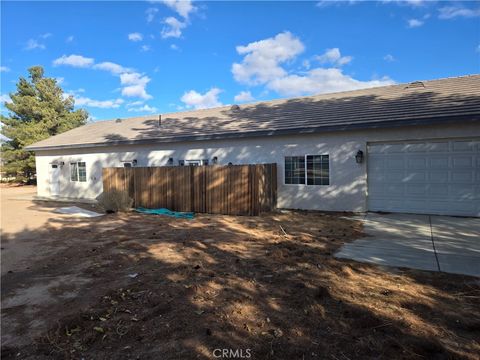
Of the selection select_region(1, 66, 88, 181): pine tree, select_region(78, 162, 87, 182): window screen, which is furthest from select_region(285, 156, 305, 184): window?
select_region(1, 66, 88, 181): pine tree

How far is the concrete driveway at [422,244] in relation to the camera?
5418mm

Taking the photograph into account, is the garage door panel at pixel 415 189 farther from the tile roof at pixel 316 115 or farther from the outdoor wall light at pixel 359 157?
the tile roof at pixel 316 115

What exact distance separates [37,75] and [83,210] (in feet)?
74.0

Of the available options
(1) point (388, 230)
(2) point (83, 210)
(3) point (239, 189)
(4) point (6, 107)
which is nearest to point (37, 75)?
(4) point (6, 107)

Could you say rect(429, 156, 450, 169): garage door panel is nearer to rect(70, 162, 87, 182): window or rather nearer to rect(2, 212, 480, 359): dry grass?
rect(2, 212, 480, 359): dry grass

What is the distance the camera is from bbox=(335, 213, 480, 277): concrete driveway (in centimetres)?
542

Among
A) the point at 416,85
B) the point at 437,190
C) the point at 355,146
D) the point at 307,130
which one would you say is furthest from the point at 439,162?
the point at 416,85

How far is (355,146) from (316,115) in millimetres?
2444

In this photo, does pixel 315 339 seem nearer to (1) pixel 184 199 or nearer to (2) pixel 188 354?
(2) pixel 188 354

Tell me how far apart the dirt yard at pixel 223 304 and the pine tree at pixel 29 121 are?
24.1 metres

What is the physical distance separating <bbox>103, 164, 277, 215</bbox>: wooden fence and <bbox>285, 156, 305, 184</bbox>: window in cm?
50

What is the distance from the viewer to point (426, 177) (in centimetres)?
1011

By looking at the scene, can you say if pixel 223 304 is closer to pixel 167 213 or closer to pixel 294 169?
pixel 167 213

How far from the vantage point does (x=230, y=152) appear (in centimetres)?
1342
